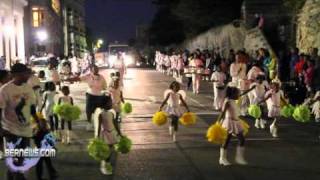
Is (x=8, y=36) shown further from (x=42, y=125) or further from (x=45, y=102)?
(x=42, y=125)

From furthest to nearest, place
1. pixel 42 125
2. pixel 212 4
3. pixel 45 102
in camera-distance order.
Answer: pixel 212 4, pixel 45 102, pixel 42 125

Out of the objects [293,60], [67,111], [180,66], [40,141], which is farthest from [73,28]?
[40,141]

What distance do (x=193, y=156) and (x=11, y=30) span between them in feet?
90.3

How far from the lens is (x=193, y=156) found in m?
11.5

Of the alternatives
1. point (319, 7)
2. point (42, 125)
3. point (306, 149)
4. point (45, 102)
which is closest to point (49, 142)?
point (42, 125)

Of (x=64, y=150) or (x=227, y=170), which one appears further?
(x=64, y=150)

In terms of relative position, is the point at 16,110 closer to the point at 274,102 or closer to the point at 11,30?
the point at 274,102

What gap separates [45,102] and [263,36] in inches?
869

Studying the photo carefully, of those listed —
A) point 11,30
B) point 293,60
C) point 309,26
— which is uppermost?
point 11,30

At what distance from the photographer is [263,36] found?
33500 millimetres

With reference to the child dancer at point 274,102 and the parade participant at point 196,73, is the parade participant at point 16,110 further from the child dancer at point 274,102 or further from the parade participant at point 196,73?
the parade participant at point 196,73

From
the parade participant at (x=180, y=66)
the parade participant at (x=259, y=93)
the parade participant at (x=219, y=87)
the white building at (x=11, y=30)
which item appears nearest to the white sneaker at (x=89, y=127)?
the parade participant at (x=259, y=93)

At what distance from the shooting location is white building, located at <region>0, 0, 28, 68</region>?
34513 millimetres

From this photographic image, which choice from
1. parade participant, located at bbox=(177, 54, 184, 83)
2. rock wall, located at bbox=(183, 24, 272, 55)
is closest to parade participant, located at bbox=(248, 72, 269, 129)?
rock wall, located at bbox=(183, 24, 272, 55)
